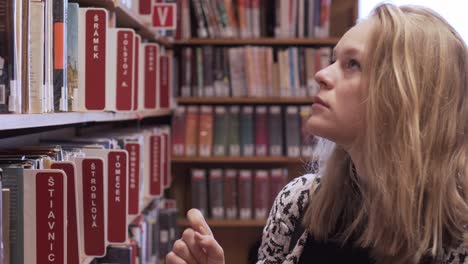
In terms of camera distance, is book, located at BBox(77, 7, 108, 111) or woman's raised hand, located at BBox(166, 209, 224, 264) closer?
woman's raised hand, located at BBox(166, 209, 224, 264)

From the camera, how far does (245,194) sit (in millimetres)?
3887

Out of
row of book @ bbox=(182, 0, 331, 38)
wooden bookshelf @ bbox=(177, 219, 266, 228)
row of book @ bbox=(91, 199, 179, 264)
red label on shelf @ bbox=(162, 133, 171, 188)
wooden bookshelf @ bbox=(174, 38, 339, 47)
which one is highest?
row of book @ bbox=(182, 0, 331, 38)

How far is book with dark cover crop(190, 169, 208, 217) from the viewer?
12.8ft

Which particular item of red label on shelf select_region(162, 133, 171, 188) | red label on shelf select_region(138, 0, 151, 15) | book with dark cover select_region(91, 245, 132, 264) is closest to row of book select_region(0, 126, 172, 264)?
book with dark cover select_region(91, 245, 132, 264)

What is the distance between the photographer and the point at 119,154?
1906 mm

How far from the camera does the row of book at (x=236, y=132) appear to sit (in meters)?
3.88

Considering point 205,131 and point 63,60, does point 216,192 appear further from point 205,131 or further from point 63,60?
point 63,60

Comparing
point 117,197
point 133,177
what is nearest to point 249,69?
point 133,177

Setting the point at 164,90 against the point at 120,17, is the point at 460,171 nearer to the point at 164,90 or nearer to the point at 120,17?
the point at 120,17

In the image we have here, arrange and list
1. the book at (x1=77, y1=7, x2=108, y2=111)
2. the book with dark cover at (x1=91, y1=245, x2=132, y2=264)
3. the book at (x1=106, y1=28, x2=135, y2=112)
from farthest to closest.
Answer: the book with dark cover at (x1=91, y1=245, x2=132, y2=264)
the book at (x1=106, y1=28, x2=135, y2=112)
the book at (x1=77, y1=7, x2=108, y2=111)

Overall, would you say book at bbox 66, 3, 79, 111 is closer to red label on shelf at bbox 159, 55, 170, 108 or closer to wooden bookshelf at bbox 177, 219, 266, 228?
red label on shelf at bbox 159, 55, 170, 108

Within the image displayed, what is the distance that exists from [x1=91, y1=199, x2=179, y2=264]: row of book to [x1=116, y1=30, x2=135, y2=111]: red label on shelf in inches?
19.1

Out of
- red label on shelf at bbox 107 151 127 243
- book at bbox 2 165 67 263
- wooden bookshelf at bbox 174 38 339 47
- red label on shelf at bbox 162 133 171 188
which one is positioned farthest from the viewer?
wooden bookshelf at bbox 174 38 339 47

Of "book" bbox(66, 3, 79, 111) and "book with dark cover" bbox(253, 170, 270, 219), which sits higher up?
"book" bbox(66, 3, 79, 111)
